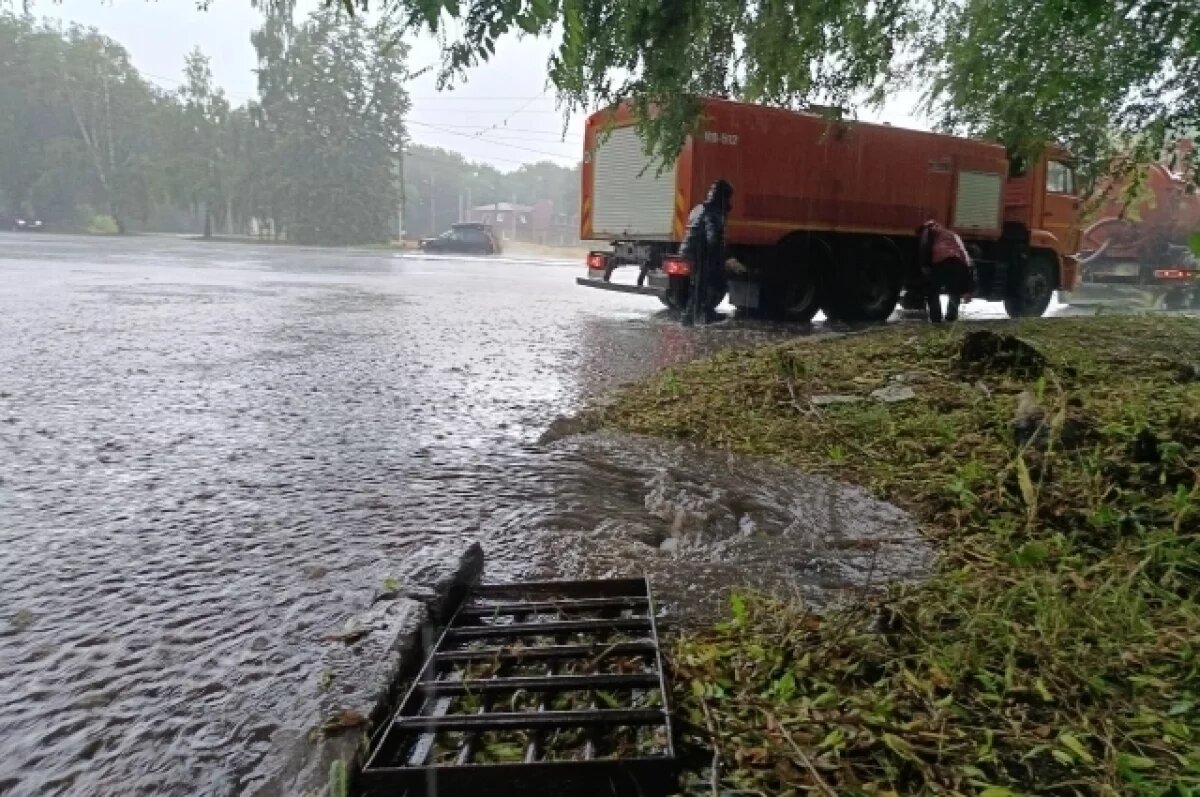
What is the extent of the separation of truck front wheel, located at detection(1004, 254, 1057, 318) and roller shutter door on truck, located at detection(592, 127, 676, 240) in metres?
6.37

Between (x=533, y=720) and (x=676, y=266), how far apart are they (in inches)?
364

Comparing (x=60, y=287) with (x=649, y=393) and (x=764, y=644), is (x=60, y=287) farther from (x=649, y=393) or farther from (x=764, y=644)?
(x=764, y=644)

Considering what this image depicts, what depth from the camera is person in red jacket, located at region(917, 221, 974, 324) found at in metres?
10.6

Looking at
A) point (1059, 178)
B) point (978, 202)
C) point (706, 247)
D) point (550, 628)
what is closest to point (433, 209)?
point (1059, 178)

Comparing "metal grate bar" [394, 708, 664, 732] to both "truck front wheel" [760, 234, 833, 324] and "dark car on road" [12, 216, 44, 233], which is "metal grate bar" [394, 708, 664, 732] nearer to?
"truck front wheel" [760, 234, 833, 324]

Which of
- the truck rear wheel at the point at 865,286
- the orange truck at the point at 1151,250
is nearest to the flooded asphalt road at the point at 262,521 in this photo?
the truck rear wheel at the point at 865,286

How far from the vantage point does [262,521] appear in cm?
302

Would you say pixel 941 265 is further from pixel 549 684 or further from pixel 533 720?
pixel 533 720

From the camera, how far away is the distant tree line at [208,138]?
1919 inches

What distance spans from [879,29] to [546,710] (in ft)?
18.6

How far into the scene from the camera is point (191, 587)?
2.45m

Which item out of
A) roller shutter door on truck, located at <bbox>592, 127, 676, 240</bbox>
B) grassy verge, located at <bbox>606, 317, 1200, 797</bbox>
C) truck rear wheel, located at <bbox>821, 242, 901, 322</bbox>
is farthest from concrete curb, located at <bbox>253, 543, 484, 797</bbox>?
truck rear wheel, located at <bbox>821, 242, 901, 322</bbox>

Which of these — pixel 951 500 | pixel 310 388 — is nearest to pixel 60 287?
pixel 310 388

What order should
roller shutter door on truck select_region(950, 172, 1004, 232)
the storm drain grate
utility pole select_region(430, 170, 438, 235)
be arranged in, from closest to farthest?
the storm drain grate
roller shutter door on truck select_region(950, 172, 1004, 232)
utility pole select_region(430, 170, 438, 235)
